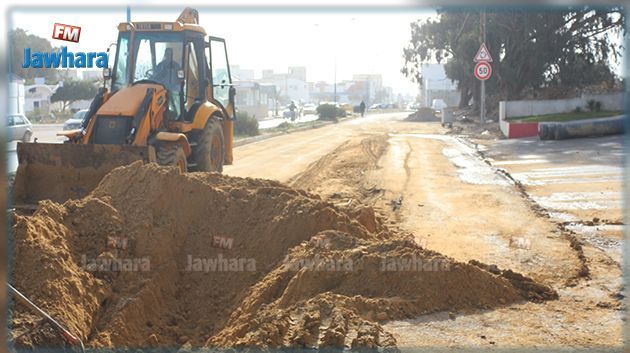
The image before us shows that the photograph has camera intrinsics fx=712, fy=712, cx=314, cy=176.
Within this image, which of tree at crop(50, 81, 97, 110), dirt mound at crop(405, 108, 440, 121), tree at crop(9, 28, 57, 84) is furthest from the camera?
dirt mound at crop(405, 108, 440, 121)

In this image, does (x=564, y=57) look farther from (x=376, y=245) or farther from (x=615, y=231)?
(x=376, y=245)

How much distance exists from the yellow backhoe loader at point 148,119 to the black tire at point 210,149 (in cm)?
2

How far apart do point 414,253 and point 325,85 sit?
131018 millimetres

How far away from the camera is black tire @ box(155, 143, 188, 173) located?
1120cm

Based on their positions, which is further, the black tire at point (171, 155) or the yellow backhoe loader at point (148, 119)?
the black tire at point (171, 155)

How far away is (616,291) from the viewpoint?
6.85 meters

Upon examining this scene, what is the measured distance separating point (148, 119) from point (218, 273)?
4.95 meters

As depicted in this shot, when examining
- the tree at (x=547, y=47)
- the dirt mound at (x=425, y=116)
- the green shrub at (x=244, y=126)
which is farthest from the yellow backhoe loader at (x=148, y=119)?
the dirt mound at (x=425, y=116)

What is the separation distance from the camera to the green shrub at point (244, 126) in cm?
3362

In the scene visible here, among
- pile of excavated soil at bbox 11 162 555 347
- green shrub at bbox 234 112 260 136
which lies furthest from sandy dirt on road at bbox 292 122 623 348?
green shrub at bbox 234 112 260 136

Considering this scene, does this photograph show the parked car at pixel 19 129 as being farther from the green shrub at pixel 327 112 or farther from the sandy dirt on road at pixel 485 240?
the green shrub at pixel 327 112

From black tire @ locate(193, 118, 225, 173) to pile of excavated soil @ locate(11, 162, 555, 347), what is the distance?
4309 mm

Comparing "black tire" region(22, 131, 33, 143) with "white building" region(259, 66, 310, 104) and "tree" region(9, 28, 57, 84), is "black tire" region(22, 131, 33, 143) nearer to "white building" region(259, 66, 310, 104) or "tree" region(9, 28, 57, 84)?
"tree" region(9, 28, 57, 84)

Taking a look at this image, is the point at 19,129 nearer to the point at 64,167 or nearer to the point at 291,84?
the point at 64,167
